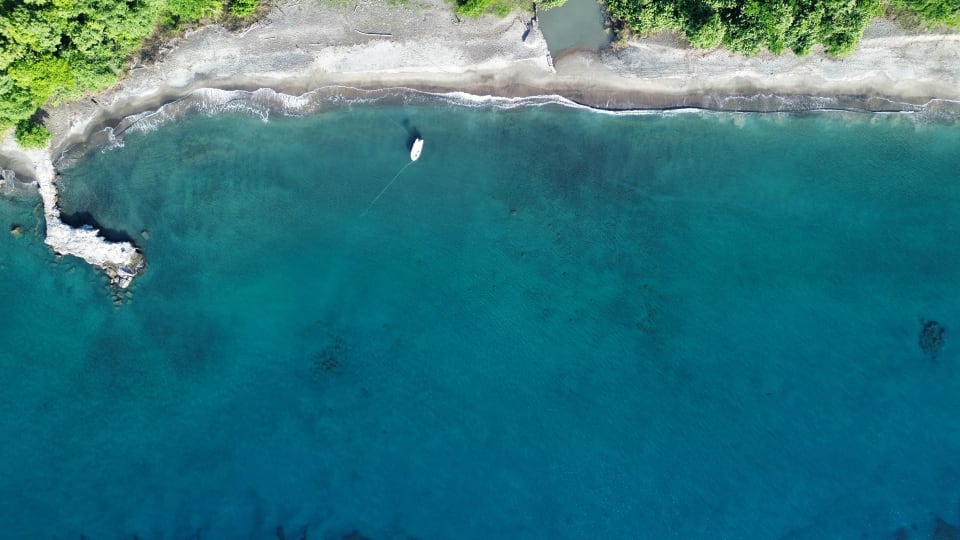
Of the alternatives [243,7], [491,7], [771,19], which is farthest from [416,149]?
[771,19]

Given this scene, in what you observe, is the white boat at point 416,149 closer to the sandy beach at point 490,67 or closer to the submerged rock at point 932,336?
the sandy beach at point 490,67

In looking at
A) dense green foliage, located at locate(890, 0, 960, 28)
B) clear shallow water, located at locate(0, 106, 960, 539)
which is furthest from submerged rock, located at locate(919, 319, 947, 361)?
dense green foliage, located at locate(890, 0, 960, 28)

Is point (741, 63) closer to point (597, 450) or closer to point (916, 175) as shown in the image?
point (916, 175)

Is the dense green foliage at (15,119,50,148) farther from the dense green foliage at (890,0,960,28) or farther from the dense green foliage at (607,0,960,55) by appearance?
the dense green foliage at (890,0,960,28)

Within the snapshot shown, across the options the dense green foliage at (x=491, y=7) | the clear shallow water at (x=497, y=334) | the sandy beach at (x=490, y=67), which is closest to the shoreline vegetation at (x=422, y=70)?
the sandy beach at (x=490, y=67)

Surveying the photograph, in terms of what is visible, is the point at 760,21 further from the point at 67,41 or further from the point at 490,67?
the point at 67,41
